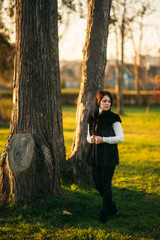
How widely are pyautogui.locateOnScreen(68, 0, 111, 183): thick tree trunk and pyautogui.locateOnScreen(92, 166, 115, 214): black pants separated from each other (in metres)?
1.24

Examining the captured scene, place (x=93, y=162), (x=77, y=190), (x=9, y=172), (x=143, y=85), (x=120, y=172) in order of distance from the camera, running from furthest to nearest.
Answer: (x=143, y=85), (x=120, y=172), (x=77, y=190), (x=9, y=172), (x=93, y=162)

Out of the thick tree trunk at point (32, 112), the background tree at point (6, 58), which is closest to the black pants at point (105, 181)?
the thick tree trunk at point (32, 112)

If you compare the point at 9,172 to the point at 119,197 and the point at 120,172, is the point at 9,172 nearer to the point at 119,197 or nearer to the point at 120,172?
the point at 119,197

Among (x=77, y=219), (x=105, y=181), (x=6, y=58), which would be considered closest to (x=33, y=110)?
(x=105, y=181)

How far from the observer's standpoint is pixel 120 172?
6.76 m

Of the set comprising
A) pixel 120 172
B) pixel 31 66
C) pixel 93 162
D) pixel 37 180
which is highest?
pixel 31 66

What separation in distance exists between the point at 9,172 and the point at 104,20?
10.9ft

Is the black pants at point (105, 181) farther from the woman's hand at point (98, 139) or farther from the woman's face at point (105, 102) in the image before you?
the woman's face at point (105, 102)

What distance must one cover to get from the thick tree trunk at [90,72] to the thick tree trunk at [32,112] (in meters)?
0.92

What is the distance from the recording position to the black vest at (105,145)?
369cm

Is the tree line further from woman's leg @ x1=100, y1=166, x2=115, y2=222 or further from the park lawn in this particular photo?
woman's leg @ x1=100, y1=166, x2=115, y2=222

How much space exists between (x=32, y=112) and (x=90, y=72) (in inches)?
64.0

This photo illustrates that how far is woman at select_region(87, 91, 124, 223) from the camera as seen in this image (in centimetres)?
367

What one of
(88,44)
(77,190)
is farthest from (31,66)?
(77,190)
